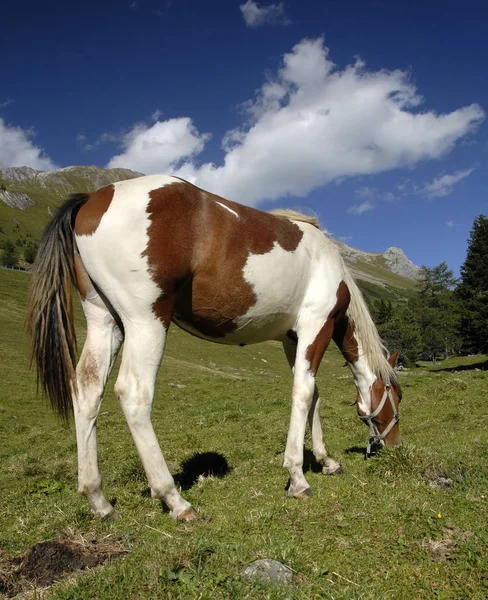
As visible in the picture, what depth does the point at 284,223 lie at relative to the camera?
6.22 m

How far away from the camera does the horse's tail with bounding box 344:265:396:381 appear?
22.9ft

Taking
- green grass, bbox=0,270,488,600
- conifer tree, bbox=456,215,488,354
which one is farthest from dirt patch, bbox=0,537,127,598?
conifer tree, bbox=456,215,488,354

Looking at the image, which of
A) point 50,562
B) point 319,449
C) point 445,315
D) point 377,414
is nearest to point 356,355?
point 377,414

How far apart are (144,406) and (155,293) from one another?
1257mm

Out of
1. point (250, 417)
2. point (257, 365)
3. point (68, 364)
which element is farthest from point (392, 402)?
point (257, 365)

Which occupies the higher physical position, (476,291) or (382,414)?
(476,291)

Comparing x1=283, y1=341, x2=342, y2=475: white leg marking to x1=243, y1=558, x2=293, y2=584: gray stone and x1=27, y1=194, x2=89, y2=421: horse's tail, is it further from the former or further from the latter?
x1=243, y1=558, x2=293, y2=584: gray stone

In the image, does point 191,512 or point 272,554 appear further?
point 191,512

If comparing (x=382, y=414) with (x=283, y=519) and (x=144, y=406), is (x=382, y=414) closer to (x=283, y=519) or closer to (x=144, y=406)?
(x=283, y=519)

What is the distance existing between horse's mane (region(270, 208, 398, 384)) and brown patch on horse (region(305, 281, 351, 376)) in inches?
12.8

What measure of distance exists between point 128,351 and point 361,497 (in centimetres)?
311

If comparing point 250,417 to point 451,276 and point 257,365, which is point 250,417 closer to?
point 257,365

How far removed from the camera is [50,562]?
3746mm

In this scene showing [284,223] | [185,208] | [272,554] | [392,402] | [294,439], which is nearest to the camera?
[272,554]
